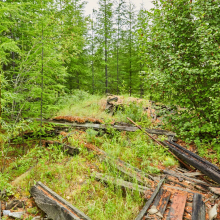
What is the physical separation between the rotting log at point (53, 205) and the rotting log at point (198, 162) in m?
2.86

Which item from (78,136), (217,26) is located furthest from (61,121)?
(217,26)

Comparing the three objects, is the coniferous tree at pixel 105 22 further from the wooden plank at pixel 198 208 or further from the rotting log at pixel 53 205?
the wooden plank at pixel 198 208

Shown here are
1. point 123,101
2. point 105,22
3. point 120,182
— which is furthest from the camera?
point 105,22

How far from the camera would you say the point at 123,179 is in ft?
11.4

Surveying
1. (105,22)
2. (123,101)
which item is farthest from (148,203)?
(105,22)

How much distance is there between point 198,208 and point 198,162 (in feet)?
4.85

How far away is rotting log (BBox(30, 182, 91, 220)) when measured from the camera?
2.53 meters

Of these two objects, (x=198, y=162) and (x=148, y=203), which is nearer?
(x=148, y=203)

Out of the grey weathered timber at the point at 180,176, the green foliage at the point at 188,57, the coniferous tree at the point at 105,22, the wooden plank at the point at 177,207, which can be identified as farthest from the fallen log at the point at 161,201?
the coniferous tree at the point at 105,22

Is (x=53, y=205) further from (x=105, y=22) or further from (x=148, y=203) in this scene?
(x=105, y=22)

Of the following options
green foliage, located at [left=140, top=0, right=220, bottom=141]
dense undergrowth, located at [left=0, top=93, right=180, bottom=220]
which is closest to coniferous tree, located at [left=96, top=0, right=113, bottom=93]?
green foliage, located at [left=140, top=0, right=220, bottom=141]

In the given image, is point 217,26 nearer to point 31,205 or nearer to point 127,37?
point 31,205

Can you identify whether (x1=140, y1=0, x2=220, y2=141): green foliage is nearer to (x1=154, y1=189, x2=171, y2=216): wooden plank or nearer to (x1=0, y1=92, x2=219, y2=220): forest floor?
(x1=0, y1=92, x2=219, y2=220): forest floor

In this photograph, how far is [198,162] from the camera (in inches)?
150
